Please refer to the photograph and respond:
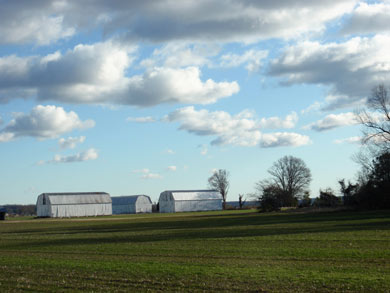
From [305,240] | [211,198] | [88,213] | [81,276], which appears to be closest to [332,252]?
[305,240]

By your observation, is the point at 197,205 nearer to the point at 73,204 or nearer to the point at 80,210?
the point at 80,210

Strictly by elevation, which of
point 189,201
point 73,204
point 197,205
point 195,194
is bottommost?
point 197,205

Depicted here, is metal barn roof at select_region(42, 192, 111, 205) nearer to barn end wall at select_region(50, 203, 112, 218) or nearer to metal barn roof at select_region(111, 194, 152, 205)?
barn end wall at select_region(50, 203, 112, 218)

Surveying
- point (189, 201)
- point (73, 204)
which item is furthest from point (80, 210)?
point (189, 201)

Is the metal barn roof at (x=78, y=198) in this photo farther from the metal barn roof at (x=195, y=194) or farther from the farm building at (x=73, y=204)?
the metal barn roof at (x=195, y=194)

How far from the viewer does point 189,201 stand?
124 meters

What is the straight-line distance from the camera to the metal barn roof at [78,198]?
357 feet

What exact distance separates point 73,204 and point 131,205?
23.6 m

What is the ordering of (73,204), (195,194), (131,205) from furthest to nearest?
(131,205), (195,194), (73,204)

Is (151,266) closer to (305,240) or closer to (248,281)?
(248,281)

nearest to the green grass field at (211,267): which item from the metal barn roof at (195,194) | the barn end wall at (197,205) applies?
the barn end wall at (197,205)

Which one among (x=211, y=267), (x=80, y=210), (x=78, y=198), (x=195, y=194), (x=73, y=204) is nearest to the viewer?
(x=211, y=267)

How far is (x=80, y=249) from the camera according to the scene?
24375 millimetres

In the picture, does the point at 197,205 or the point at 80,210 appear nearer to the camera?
the point at 80,210
